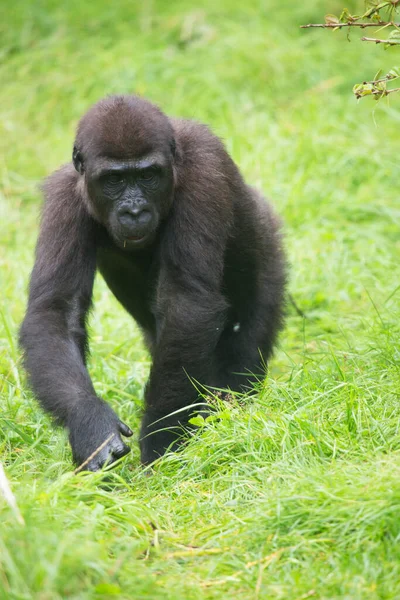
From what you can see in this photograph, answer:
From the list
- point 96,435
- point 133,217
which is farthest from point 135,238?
point 96,435

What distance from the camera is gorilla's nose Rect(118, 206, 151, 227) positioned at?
Answer: 217 inches

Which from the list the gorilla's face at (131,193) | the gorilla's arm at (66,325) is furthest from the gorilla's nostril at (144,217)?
the gorilla's arm at (66,325)

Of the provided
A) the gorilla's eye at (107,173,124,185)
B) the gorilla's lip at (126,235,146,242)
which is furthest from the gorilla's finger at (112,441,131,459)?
the gorilla's eye at (107,173,124,185)

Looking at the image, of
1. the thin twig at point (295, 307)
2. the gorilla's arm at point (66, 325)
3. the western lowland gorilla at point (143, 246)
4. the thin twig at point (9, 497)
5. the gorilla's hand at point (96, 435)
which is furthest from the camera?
the thin twig at point (295, 307)

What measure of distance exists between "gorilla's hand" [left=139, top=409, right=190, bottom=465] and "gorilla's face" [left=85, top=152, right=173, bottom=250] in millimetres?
1099

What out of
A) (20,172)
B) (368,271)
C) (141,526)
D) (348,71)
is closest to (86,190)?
(141,526)

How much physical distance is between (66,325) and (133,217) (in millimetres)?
772

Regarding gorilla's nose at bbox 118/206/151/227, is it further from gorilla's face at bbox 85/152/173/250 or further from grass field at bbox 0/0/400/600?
grass field at bbox 0/0/400/600

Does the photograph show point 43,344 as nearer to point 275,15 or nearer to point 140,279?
point 140,279

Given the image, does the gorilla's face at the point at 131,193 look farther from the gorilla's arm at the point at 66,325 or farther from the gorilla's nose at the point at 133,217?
the gorilla's arm at the point at 66,325

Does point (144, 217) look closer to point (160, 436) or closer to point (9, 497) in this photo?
point (160, 436)

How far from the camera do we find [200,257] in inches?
223

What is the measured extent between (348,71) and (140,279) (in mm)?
6900

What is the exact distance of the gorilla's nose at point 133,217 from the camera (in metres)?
5.52
